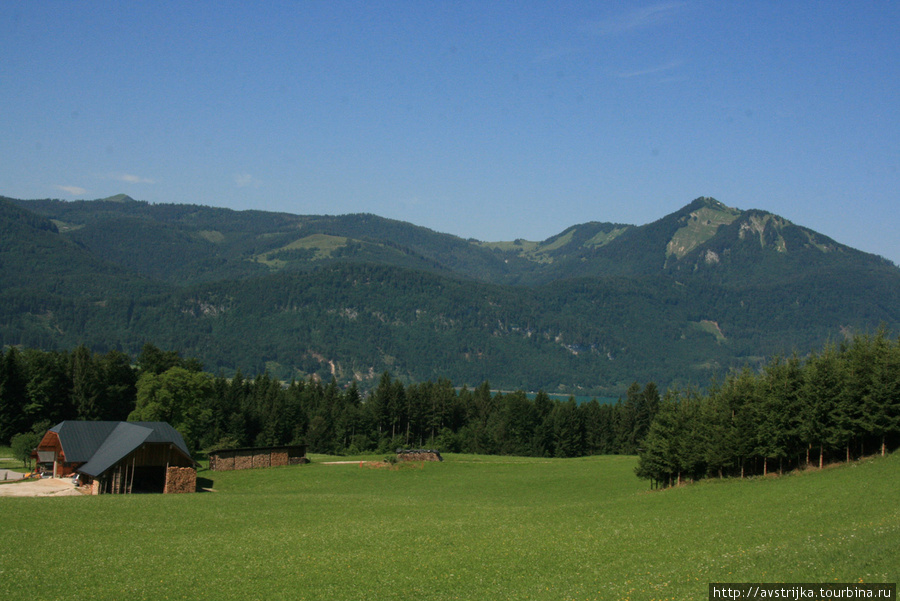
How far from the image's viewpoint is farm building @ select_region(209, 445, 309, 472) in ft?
236

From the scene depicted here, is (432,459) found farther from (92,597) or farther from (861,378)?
(92,597)

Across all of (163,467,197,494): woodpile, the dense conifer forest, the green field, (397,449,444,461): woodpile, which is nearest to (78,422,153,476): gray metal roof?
(163,467,197,494): woodpile

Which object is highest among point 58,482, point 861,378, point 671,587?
point 861,378

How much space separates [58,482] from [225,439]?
3669 cm

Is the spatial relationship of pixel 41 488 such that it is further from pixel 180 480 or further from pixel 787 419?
pixel 787 419

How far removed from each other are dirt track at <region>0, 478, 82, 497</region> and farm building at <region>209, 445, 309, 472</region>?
15.1 metres

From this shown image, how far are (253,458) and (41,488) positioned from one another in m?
22.6

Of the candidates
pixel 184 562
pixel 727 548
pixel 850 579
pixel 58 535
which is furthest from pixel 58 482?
pixel 850 579

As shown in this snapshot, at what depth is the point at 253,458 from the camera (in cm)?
7444

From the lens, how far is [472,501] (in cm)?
5216

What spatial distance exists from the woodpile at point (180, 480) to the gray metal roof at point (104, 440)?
1444mm

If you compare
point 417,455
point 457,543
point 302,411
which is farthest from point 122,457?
point 302,411

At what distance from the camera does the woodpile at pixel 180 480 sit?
181 feet

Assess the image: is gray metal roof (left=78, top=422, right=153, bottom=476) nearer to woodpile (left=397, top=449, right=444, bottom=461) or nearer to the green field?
the green field
